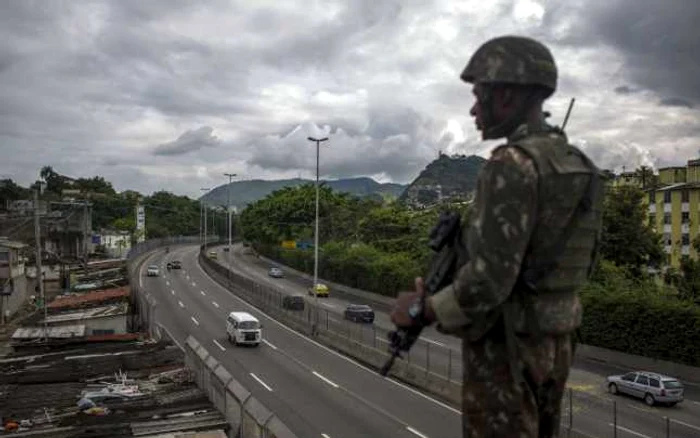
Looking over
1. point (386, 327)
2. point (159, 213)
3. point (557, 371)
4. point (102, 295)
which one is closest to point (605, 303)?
point (386, 327)

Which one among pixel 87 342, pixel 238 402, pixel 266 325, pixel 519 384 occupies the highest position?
pixel 519 384

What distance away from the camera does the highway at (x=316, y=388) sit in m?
21.2

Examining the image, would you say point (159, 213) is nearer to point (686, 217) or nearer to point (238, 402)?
point (686, 217)

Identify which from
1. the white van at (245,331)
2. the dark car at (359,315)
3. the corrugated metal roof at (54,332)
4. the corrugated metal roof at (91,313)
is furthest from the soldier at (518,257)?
the dark car at (359,315)

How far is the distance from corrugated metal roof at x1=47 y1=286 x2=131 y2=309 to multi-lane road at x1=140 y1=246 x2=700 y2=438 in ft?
11.8

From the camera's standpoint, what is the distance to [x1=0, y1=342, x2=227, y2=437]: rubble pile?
10.3m

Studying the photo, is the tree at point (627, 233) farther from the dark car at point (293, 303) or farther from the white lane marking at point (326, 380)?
the white lane marking at point (326, 380)

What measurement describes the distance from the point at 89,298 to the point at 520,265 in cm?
4385

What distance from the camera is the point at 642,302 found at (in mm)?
35312

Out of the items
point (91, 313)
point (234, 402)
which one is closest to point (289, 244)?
point (91, 313)

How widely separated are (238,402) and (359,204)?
80.7m

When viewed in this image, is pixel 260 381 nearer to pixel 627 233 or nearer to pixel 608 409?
pixel 608 409

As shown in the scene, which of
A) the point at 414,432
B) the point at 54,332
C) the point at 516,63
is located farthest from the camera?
the point at 54,332

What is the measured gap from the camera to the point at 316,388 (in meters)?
26.7
